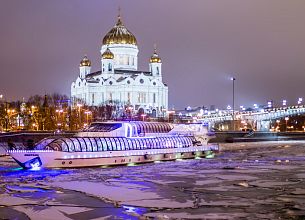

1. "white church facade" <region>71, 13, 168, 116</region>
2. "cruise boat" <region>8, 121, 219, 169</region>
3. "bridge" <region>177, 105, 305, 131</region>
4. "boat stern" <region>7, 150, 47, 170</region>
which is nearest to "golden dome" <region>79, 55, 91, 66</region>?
"white church facade" <region>71, 13, 168, 116</region>

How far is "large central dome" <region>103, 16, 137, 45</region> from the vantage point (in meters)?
154

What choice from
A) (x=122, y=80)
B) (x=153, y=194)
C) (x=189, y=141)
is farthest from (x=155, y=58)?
(x=153, y=194)

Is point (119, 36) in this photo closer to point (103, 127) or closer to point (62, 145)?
point (103, 127)

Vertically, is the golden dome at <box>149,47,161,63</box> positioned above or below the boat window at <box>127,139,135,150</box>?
above

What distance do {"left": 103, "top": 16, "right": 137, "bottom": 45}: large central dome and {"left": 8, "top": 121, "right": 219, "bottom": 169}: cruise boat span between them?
99.8 meters

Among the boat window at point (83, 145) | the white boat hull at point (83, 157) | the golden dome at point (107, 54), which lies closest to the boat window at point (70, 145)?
the white boat hull at point (83, 157)

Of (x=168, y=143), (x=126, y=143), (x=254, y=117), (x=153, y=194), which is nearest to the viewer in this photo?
(x=153, y=194)

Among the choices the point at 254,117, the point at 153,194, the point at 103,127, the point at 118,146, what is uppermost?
the point at 254,117

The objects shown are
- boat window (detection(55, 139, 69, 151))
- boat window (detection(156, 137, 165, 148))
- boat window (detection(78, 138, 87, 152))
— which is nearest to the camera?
boat window (detection(55, 139, 69, 151))

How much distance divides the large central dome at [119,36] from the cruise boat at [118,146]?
327 ft

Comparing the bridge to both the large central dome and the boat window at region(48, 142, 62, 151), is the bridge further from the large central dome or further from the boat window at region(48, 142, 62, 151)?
the boat window at region(48, 142, 62, 151)

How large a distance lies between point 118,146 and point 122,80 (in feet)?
387

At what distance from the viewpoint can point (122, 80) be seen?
158m

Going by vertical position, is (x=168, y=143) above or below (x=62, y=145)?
below
